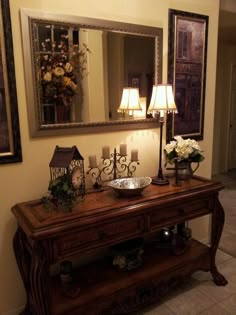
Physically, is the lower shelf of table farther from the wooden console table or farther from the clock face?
the clock face

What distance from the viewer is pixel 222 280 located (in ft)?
7.73

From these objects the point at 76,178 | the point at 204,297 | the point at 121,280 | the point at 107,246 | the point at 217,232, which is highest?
the point at 76,178

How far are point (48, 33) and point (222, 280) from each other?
2.34 metres

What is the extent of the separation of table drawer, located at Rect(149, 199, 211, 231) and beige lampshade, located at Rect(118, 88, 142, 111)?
0.84m

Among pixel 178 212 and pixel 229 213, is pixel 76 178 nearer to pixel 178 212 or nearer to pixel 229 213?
pixel 178 212

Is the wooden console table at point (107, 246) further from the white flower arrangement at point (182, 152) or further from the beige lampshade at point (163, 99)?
the beige lampshade at point (163, 99)

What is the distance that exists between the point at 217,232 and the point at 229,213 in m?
1.69

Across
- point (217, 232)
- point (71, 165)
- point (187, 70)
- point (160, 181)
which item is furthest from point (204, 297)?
point (187, 70)

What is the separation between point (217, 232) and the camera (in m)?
2.29

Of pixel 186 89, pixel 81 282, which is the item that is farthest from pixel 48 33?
pixel 81 282

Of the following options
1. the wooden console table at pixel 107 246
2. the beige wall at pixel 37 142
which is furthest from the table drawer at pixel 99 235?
the beige wall at pixel 37 142

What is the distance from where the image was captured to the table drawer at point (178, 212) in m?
1.92

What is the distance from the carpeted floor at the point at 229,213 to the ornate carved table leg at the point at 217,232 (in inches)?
20.5

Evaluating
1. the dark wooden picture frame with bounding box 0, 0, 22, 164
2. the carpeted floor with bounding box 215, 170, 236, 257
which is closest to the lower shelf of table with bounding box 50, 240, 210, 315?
the carpeted floor with bounding box 215, 170, 236, 257
